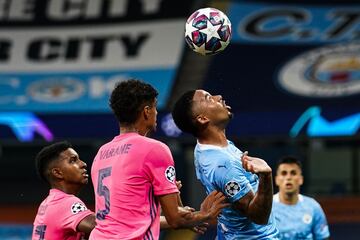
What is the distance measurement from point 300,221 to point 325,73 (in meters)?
9.62

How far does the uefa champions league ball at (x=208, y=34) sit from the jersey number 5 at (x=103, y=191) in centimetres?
190

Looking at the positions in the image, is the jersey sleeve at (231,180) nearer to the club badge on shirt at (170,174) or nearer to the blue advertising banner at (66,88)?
the club badge on shirt at (170,174)

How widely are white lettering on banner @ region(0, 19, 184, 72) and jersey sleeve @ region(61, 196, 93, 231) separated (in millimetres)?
12574

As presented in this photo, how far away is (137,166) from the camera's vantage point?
5.30 meters

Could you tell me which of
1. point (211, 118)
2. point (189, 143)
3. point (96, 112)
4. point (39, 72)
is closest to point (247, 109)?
point (189, 143)

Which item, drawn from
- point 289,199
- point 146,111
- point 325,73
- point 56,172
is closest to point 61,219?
point 56,172

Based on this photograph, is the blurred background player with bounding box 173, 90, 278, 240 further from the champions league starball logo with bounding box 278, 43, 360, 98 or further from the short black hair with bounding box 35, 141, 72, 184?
the champions league starball logo with bounding box 278, 43, 360, 98

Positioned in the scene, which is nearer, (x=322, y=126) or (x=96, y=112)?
(x=322, y=126)

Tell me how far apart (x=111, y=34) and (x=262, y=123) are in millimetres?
4401

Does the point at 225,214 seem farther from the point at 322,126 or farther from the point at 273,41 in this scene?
the point at 273,41

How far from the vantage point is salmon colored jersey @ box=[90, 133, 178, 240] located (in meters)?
5.29

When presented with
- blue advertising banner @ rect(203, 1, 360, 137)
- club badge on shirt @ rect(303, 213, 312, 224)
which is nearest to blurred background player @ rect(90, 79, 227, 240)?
club badge on shirt @ rect(303, 213, 312, 224)

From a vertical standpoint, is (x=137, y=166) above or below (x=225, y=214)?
above

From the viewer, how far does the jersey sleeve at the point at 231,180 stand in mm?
5754
